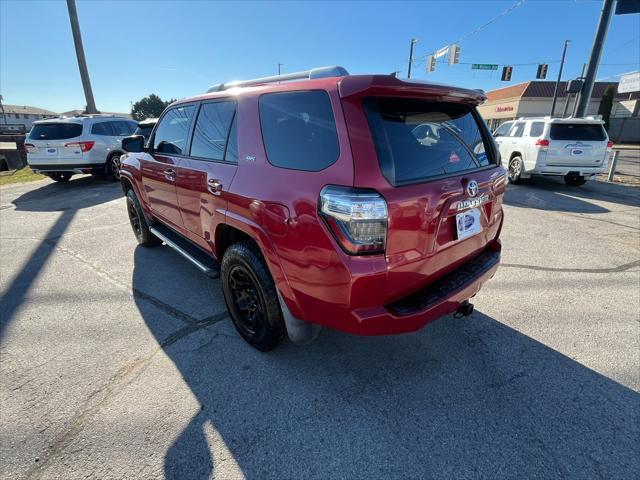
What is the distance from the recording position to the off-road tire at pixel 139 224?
4.68 metres

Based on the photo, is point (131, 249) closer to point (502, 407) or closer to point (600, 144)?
point (502, 407)

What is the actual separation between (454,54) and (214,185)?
2114cm

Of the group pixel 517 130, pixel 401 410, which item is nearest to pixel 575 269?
pixel 401 410

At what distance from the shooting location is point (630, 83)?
39500 millimetres

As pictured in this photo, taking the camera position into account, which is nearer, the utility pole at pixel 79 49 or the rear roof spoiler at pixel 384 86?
the rear roof spoiler at pixel 384 86

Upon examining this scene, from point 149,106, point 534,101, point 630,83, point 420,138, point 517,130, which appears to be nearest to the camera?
point 420,138

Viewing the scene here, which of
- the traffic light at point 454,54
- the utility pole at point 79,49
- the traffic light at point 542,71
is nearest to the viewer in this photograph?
the utility pole at point 79,49

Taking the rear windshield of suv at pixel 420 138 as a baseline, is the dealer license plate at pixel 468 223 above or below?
below

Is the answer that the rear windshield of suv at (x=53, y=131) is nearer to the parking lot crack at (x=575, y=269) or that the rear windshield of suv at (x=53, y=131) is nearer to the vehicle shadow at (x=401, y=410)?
the vehicle shadow at (x=401, y=410)

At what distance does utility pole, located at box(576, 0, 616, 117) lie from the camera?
10652 millimetres

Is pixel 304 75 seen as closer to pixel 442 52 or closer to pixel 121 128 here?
pixel 121 128

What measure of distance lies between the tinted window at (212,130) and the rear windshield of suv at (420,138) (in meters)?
1.30

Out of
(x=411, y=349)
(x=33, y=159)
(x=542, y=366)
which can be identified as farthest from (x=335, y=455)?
(x=33, y=159)

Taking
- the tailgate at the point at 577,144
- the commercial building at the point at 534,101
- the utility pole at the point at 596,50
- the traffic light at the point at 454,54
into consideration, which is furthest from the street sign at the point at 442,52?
the commercial building at the point at 534,101
